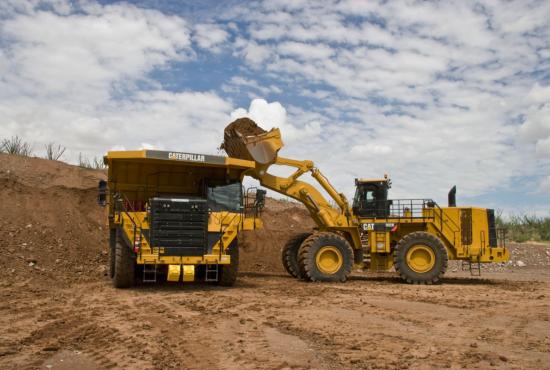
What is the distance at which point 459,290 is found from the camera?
542 inches

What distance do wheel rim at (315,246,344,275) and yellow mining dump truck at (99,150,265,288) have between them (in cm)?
290

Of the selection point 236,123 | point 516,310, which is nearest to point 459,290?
point 516,310

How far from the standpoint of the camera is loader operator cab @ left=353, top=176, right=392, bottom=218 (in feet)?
54.2

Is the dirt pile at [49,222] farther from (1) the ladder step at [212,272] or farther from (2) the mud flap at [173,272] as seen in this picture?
(1) the ladder step at [212,272]

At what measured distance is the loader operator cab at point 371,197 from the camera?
54.2ft

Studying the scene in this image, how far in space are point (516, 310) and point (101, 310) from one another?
7299 mm

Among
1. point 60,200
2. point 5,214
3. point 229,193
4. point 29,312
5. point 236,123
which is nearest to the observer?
point 29,312

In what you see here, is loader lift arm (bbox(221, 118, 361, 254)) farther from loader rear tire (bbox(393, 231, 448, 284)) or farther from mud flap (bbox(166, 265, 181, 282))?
mud flap (bbox(166, 265, 181, 282))

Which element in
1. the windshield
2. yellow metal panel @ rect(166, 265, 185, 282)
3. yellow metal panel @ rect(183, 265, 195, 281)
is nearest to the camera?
yellow metal panel @ rect(166, 265, 185, 282)

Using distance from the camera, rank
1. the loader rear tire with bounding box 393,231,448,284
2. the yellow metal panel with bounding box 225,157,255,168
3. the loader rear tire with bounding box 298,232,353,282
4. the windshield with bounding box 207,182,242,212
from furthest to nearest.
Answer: the loader rear tire with bounding box 393,231,448,284 < the loader rear tire with bounding box 298,232,353,282 < the windshield with bounding box 207,182,242,212 < the yellow metal panel with bounding box 225,157,255,168

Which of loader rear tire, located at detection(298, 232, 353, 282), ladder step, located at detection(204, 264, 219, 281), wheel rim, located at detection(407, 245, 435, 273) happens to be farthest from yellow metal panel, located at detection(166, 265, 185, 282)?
wheel rim, located at detection(407, 245, 435, 273)

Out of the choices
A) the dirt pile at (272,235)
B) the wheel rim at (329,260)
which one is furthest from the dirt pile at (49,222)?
the wheel rim at (329,260)

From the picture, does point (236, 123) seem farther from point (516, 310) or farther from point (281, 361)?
point (281, 361)

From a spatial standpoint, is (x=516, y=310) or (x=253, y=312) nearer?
(x=253, y=312)
